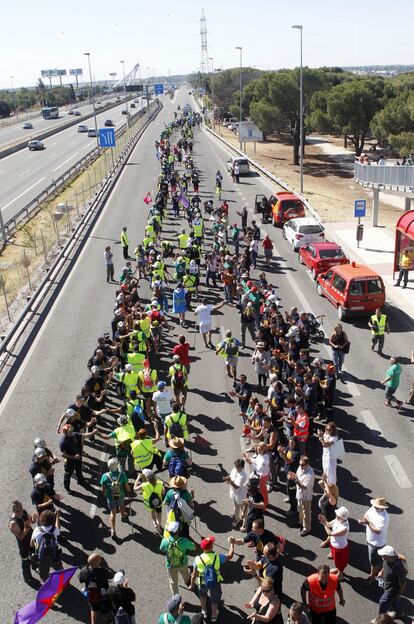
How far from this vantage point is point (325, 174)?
57688 mm

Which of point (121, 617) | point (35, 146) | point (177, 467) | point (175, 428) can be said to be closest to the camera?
point (121, 617)

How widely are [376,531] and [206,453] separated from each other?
14.6ft

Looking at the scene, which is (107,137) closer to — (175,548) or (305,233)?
(305,233)

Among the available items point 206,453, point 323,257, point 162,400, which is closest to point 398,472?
point 206,453

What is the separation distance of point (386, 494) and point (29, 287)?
16583 mm

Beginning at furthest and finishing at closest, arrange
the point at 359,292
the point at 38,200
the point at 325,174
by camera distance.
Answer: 1. the point at 325,174
2. the point at 38,200
3. the point at 359,292

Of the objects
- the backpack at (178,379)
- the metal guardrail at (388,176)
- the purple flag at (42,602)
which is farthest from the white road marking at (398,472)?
the metal guardrail at (388,176)

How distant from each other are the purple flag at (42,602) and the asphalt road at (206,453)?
1.26 metres

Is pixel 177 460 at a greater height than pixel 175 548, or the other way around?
pixel 177 460

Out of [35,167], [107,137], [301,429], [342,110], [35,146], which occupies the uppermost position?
[342,110]

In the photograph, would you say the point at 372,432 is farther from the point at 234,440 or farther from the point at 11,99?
the point at 11,99

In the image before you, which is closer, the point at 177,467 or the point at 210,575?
the point at 210,575

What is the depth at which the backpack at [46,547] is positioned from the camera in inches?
348

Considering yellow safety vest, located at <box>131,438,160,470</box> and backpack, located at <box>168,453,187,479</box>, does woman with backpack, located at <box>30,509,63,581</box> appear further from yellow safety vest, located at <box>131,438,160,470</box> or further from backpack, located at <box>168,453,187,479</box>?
backpack, located at <box>168,453,187,479</box>
